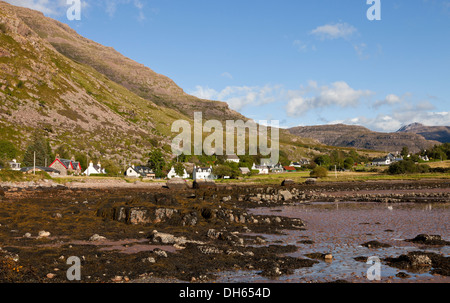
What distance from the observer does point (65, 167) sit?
393 feet

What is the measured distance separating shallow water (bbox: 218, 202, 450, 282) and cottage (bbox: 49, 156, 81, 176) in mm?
98019

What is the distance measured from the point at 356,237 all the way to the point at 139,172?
122106mm

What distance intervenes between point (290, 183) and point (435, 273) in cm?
8417

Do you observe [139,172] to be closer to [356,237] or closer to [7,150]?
[7,150]

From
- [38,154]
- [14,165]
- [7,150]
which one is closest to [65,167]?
[38,154]

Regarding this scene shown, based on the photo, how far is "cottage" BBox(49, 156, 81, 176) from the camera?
117 m

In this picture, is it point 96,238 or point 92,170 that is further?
point 92,170

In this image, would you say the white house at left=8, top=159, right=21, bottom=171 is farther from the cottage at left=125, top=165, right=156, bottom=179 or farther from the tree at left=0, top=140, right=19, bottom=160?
the cottage at left=125, top=165, right=156, bottom=179

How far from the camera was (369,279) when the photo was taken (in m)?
15.4

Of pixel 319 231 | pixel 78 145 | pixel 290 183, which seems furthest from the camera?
pixel 78 145

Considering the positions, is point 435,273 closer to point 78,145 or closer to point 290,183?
point 290,183

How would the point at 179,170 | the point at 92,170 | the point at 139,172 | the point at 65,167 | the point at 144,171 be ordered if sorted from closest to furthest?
1. the point at 65,167
2. the point at 92,170
3. the point at 179,170
4. the point at 139,172
5. the point at 144,171

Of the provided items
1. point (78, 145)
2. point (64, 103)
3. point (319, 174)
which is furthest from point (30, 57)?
point (319, 174)

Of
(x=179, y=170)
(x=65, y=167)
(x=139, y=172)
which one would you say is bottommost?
(x=139, y=172)
